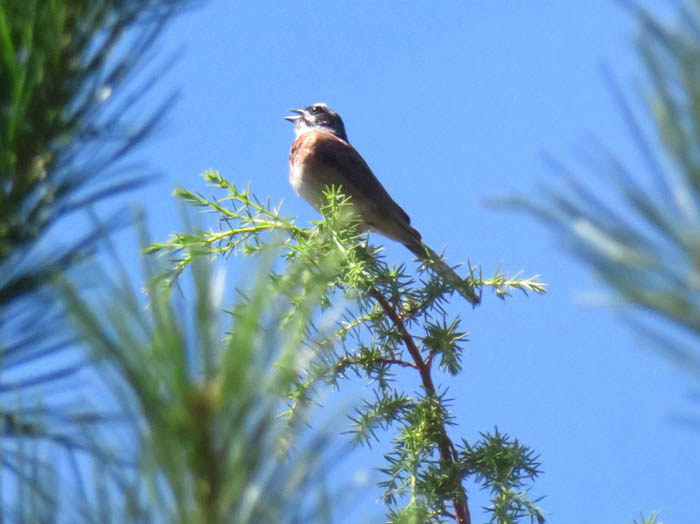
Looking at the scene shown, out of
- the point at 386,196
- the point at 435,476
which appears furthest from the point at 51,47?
the point at 386,196

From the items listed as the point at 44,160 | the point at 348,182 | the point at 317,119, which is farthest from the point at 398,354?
the point at 317,119

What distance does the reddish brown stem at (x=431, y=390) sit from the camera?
2127 millimetres

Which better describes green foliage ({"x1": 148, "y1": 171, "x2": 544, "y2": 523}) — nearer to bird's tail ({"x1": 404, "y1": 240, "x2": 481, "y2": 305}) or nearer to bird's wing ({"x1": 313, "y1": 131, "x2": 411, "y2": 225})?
bird's tail ({"x1": 404, "y1": 240, "x2": 481, "y2": 305})

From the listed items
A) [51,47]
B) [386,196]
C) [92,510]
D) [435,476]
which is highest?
[386,196]

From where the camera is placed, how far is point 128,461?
0.81m

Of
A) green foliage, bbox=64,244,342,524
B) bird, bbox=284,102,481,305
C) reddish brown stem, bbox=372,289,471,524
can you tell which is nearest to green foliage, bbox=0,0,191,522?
green foliage, bbox=64,244,342,524

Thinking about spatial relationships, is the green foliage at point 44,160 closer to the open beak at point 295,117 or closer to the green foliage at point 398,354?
the green foliage at point 398,354

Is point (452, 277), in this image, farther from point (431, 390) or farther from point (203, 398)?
point (203, 398)

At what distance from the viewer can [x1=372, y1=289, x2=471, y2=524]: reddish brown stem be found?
6.98ft

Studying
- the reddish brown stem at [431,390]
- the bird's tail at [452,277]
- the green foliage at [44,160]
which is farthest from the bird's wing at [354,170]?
the green foliage at [44,160]

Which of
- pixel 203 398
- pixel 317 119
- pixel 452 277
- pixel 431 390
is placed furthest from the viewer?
pixel 317 119

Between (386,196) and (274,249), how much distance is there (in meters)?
6.15

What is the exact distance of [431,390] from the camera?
244 cm

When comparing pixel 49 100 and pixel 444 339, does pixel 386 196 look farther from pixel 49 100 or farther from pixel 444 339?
pixel 49 100
